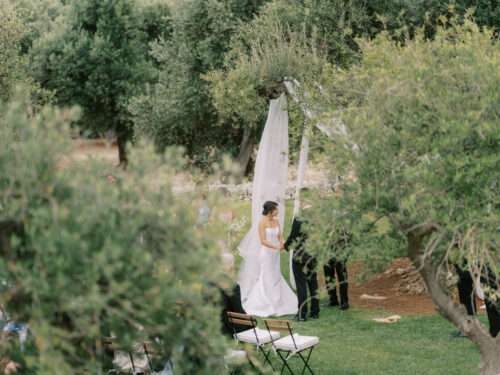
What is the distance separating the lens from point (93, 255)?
4.02 m

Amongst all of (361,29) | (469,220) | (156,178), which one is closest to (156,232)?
(156,178)

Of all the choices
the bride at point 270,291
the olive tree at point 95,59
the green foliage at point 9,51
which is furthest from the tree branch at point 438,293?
the olive tree at point 95,59

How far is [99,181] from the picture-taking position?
172 inches

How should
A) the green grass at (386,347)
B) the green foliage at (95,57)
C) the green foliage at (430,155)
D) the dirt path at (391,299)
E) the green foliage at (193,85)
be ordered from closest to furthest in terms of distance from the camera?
the green foliage at (430,155) → the green grass at (386,347) → the dirt path at (391,299) → the green foliage at (193,85) → the green foliage at (95,57)

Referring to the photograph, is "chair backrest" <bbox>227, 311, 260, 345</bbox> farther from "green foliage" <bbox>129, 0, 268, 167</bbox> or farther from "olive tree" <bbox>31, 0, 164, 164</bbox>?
"olive tree" <bbox>31, 0, 164, 164</bbox>

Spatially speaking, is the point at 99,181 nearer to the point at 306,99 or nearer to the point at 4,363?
the point at 4,363

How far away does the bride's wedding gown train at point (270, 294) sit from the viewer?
43.9 feet

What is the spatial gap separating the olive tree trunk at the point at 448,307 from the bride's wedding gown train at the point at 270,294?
6.10 metres

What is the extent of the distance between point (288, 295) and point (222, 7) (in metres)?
8.57

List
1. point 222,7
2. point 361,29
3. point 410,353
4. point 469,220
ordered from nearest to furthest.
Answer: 1. point 469,220
2. point 410,353
3. point 361,29
4. point 222,7

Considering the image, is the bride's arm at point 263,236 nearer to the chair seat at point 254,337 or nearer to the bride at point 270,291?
the bride at point 270,291

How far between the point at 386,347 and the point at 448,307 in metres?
3.89

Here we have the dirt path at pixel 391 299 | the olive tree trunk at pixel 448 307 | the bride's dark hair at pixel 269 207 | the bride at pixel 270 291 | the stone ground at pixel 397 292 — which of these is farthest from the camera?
the stone ground at pixel 397 292

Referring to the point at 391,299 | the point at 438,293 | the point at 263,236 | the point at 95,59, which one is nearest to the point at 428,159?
the point at 438,293
